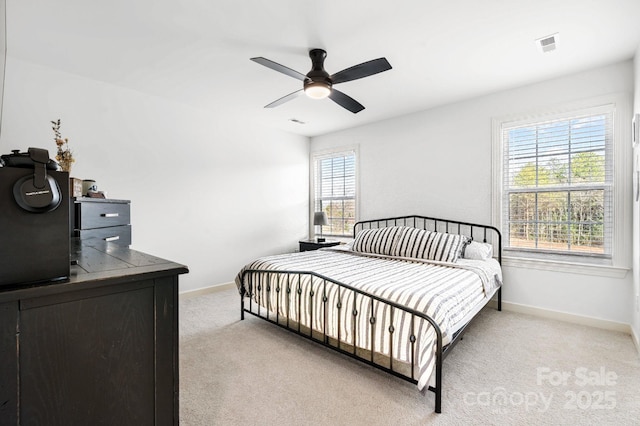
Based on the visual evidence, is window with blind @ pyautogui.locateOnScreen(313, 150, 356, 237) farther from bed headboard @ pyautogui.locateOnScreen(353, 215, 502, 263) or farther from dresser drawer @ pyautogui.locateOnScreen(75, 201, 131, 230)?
dresser drawer @ pyautogui.locateOnScreen(75, 201, 131, 230)

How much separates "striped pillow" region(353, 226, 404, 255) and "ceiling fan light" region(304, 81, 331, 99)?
6.35ft

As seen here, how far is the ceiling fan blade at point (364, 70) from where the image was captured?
230cm

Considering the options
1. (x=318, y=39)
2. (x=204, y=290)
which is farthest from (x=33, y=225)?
(x=204, y=290)

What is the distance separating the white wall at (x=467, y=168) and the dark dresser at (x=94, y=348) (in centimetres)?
383

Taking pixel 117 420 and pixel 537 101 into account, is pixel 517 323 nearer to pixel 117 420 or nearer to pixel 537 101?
pixel 537 101

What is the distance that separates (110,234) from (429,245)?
10.4ft

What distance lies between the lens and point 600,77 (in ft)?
10.1

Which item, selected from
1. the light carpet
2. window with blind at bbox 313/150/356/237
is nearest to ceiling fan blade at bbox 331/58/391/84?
the light carpet

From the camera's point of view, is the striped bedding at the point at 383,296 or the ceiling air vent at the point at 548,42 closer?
the striped bedding at the point at 383,296

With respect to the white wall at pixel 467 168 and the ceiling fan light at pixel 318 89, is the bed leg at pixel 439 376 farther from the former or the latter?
the white wall at pixel 467 168

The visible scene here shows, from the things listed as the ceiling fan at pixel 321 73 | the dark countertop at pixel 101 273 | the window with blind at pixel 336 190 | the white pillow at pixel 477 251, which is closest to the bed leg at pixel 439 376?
the dark countertop at pixel 101 273

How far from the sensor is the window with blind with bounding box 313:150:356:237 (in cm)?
532

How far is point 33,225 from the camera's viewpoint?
743mm

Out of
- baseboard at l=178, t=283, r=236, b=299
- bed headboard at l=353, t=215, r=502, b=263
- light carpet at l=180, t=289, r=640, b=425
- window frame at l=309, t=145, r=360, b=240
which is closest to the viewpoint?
light carpet at l=180, t=289, r=640, b=425
